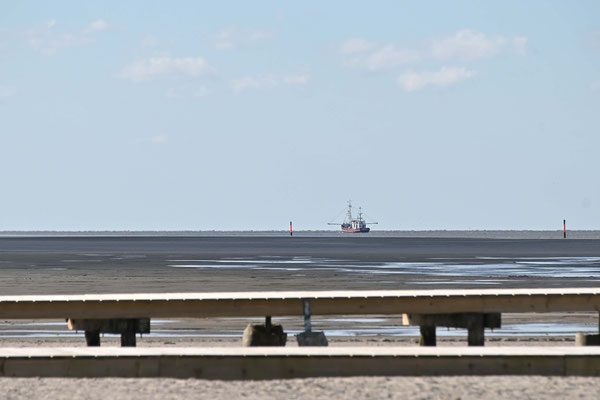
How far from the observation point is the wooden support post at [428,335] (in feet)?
49.8

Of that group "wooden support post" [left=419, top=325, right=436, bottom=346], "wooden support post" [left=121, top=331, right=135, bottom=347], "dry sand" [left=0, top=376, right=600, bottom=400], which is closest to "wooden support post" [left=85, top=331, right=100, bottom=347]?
"wooden support post" [left=121, top=331, right=135, bottom=347]

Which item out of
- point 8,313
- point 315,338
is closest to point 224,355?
point 315,338

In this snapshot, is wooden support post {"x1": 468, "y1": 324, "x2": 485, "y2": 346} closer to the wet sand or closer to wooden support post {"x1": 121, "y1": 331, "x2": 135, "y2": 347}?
the wet sand

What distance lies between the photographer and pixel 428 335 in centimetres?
1529

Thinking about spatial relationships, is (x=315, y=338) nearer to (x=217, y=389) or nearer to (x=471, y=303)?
(x=471, y=303)

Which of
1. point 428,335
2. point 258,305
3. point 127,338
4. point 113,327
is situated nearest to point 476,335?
point 428,335

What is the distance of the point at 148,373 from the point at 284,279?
77.8ft

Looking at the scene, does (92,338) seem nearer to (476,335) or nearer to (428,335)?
(428,335)

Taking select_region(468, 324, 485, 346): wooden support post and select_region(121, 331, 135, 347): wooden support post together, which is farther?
select_region(121, 331, 135, 347): wooden support post

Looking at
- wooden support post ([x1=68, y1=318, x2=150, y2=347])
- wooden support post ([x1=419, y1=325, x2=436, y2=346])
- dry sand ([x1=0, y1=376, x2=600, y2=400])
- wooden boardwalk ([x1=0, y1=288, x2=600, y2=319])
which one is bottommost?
dry sand ([x1=0, y1=376, x2=600, y2=400])

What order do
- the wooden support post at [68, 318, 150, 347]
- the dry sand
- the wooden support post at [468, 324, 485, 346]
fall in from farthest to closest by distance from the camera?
1. the wooden support post at [68, 318, 150, 347]
2. the wooden support post at [468, 324, 485, 346]
3. the dry sand

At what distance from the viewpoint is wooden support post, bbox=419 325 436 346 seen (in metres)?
15.2

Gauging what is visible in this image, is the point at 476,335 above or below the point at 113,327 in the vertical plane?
below

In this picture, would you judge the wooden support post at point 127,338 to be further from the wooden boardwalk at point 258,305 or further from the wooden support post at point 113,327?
the wooden boardwalk at point 258,305
